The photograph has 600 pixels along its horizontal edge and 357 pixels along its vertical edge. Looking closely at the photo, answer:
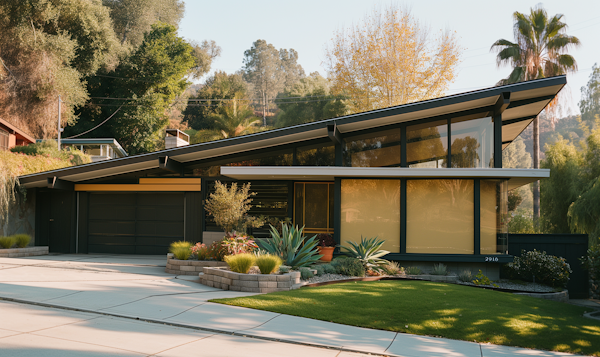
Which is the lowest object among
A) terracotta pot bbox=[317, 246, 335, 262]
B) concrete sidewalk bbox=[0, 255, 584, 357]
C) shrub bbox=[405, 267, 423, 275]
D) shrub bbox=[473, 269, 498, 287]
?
shrub bbox=[473, 269, 498, 287]

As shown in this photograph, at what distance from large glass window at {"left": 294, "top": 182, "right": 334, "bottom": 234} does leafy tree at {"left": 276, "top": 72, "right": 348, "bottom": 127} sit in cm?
2574

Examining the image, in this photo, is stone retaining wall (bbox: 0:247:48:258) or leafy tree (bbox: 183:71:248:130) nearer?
stone retaining wall (bbox: 0:247:48:258)

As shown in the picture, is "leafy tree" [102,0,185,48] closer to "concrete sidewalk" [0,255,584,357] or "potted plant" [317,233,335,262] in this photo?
"potted plant" [317,233,335,262]

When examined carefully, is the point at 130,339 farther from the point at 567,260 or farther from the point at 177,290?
the point at 567,260

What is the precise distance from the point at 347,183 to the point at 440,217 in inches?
108

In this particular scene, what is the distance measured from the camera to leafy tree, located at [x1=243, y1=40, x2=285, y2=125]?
78.2 m

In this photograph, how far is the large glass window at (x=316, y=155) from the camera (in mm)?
12961

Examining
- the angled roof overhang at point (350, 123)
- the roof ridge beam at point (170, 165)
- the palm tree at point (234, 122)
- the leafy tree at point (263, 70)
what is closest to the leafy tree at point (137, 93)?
the palm tree at point (234, 122)

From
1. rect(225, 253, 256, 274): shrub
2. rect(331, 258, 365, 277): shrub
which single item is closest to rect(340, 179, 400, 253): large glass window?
rect(331, 258, 365, 277): shrub

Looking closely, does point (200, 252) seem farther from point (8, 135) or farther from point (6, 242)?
point (8, 135)

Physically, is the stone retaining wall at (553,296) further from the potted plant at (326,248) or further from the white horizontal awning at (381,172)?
the potted plant at (326,248)

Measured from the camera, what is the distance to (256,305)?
6961 mm

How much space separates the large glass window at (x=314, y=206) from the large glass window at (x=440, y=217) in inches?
103

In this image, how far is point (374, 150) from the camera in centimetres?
1266
